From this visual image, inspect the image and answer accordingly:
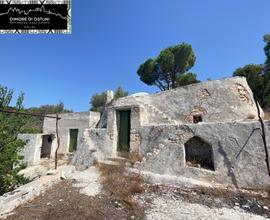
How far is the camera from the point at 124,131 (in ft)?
32.1

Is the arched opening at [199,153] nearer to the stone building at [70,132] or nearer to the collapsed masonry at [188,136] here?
the collapsed masonry at [188,136]

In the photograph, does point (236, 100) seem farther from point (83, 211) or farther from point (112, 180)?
point (83, 211)

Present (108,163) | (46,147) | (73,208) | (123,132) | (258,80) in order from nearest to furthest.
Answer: (73,208) → (108,163) → (123,132) → (46,147) → (258,80)

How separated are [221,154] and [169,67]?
16923 mm

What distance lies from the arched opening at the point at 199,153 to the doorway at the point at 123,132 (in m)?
3.36

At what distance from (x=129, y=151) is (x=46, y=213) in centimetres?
486

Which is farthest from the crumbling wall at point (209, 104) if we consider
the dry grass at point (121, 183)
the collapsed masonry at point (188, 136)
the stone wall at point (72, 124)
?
the stone wall at point (72, 124)

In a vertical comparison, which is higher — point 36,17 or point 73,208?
point 36,17

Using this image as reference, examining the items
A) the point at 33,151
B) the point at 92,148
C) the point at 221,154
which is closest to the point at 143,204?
the point at 221,154

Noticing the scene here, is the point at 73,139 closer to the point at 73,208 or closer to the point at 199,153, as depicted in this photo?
the point at 73,208

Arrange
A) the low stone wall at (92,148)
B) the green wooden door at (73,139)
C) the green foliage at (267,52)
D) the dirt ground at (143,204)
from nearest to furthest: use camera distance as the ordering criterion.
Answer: the dirt ground at (143,204)
the low stone wall at (92,148)
the green wooden door at (73,139)
the green foliage at (267,52)

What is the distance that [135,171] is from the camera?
743 centimetres

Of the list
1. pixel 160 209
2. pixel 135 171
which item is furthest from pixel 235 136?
pixel 135 171

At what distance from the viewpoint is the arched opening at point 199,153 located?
6956 mm
